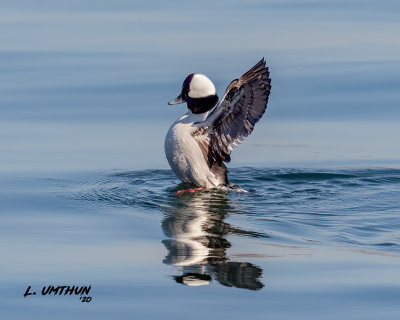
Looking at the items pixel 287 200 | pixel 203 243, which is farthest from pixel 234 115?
pixel 203 243

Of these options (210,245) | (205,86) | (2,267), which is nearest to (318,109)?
(205,86)

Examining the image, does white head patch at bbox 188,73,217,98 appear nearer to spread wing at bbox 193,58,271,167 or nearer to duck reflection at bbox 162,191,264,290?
spread wing at bbox 193,58,271,167

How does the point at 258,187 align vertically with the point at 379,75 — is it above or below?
below

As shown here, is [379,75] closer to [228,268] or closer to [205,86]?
[205,86]

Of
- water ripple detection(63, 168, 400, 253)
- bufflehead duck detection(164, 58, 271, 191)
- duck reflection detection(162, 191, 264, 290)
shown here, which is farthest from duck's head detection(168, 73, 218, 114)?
duck reflection detection(162, 191, 264, 290)

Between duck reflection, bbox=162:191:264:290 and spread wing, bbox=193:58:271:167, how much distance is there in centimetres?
48

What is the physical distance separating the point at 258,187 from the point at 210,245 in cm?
261

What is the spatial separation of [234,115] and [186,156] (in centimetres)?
56

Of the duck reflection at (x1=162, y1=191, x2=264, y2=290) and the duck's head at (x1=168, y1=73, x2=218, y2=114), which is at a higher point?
the duck's head at (x1=168, y1=73, x2=218, y2=114)

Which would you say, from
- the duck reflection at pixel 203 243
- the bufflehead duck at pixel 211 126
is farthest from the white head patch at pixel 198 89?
the duck reflection at pixel 203 243

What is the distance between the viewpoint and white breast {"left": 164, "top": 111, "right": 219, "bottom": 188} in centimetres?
1052

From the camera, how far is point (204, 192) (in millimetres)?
10469

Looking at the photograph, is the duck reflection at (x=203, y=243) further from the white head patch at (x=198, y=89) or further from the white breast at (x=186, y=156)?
the white head patch at (x=198, y=89)

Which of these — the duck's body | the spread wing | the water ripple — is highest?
the spread wing
